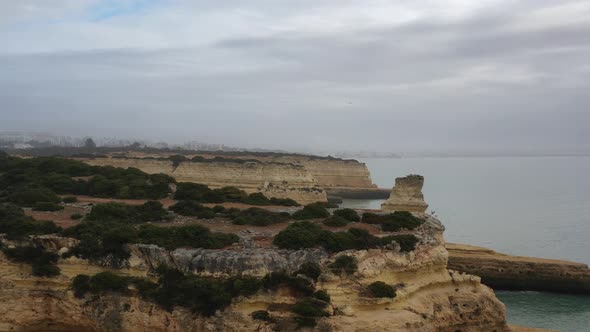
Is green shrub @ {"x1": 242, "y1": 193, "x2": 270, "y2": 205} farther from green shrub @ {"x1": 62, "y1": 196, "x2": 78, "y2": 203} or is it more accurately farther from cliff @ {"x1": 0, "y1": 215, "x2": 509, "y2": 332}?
cliff @ {"x1": 0, "y1": 215, "x2": 509, "y2": 332}

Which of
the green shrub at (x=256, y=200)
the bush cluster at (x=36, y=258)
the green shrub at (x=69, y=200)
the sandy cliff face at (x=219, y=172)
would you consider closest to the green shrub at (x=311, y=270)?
the bush cluster at (x=36, y=258)

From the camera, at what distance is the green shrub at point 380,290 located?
13.6m

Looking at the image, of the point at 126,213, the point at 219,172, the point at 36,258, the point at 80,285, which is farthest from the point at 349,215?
the point at 219,172

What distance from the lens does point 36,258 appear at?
47.6 ft

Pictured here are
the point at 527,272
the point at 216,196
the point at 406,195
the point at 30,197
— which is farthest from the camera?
the point at 406,195

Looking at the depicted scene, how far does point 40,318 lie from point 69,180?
1107 cm

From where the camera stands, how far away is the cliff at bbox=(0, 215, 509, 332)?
13.1 metres

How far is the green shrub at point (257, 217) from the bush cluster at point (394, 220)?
2928 mm

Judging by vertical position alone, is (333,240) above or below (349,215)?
below

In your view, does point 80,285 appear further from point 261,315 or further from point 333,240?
point 333,240

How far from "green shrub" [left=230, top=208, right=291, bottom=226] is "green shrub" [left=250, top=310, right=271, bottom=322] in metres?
5.03

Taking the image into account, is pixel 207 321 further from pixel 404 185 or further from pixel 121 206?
pixel 404 185

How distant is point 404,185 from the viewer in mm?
36406

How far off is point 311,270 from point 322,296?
722 millimetres
